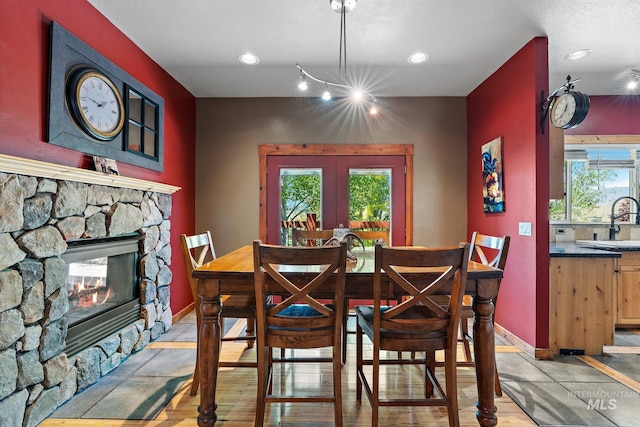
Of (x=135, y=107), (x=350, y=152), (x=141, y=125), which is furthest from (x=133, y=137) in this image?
(x=350, y=152)

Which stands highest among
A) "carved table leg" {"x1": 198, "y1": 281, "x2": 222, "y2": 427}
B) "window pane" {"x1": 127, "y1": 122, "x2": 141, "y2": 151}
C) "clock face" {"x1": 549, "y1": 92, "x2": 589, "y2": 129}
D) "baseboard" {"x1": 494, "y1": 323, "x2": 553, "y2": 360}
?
"clock face" {"x1": 549, "y1": 92, "x2": 589, "y2": 129}

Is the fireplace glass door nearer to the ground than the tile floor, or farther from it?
farther from it

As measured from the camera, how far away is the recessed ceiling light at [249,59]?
9.70 feet

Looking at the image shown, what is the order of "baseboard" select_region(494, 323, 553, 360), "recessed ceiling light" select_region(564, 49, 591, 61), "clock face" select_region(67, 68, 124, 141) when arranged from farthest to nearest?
1. "recessed ceiling light" select_region(564, 49, 591, 61)
2. "baseboard" select_region(494, 323, 553, 360)
3. "clock face" select_region(67, 68, 124, 141)

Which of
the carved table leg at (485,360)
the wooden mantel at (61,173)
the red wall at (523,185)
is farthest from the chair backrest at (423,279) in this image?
the wooden mantel at (61,173)

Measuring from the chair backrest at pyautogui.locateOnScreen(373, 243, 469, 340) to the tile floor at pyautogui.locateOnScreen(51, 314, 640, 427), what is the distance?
3.13ft

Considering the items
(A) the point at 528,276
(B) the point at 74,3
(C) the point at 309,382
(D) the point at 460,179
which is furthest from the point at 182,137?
(A) the point at 528,276

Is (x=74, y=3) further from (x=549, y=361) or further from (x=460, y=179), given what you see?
(x=549, y=361)

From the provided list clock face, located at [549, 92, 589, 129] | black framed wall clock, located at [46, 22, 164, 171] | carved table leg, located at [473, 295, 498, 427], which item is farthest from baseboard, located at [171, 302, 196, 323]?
clock face, located at [549, 92, 589, 129]

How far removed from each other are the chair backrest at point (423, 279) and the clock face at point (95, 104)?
6.99 feet

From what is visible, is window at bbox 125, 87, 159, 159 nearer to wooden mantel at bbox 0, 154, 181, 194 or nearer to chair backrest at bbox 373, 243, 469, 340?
wooden mantel at bbox 0, 154, 181, 194

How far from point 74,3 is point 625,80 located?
5.17 metres

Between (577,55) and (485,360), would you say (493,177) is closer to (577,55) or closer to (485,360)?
(577,55)

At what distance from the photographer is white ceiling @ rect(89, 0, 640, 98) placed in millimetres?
2268
